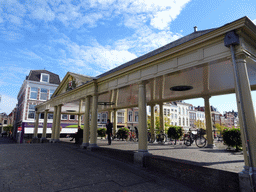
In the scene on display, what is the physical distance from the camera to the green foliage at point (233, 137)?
26.7ft

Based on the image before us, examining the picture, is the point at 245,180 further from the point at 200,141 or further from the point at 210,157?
the point at 200,141

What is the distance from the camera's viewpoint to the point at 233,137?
8305 millimetres

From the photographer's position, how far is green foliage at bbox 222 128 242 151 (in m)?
8.14

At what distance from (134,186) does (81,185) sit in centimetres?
148

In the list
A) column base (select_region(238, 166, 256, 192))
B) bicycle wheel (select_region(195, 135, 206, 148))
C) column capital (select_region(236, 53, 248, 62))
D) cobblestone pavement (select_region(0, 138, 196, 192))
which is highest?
column capital (select_region(236, 53, 248, 62))

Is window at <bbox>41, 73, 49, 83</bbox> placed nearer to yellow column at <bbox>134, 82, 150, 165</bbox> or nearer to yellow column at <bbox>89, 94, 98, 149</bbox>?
yellow column at <bbox>89, 94, 98, 149</bbox>

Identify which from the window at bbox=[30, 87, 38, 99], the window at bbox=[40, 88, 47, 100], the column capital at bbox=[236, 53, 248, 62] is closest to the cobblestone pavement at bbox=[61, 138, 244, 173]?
the column capital at bbox=[236, 53, 248, 62]

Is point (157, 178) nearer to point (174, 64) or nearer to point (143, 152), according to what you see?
point (143, 152)

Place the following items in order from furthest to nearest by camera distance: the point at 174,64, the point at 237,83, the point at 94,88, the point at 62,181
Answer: the point at 94,88 < the point at 174,64 < the point at 62,181 < the point at 237,83

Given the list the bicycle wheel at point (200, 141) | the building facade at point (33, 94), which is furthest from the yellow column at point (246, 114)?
the building facade at point (33, 94)

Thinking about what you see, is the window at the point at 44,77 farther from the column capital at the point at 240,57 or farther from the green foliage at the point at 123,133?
the column capital at the point at 240,57

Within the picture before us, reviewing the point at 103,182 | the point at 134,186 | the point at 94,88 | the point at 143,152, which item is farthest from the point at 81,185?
the point at 94,88

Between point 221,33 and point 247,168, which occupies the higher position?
point 221,33

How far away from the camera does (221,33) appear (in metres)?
4.99
